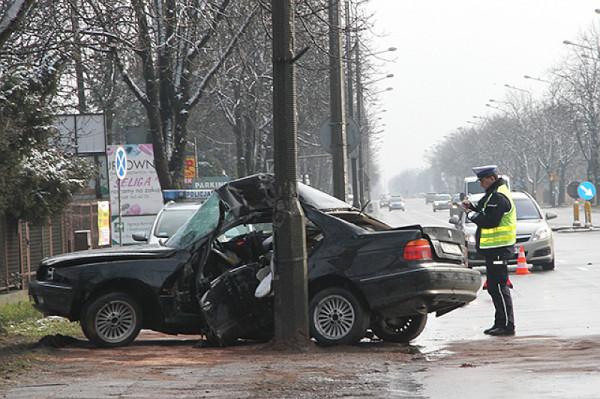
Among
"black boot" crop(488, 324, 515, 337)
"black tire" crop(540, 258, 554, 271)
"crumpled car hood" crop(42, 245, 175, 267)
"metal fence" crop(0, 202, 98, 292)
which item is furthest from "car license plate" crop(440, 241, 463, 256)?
"black tire" crop(540, 258, 554, 271)

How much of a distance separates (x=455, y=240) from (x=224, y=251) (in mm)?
2396

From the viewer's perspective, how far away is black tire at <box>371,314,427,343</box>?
13.8 m

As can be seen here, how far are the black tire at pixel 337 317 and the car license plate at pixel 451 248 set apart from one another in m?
1.03

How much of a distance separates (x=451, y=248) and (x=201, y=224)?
266cm

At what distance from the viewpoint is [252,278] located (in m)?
13.0

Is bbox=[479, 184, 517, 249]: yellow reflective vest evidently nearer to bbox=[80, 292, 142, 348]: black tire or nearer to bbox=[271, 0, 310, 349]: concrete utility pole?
bbox=[271, 0, 310, 349]: concrete utility pole

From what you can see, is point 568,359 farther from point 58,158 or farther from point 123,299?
point 58,158

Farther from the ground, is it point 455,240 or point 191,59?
point 191,59

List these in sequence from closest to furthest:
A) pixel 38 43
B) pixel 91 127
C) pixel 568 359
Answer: pixel 568 359, pixel 38 43, pixel 91 127

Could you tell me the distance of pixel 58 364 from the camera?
11.8 metres

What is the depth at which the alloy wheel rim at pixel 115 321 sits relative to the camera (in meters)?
13.6

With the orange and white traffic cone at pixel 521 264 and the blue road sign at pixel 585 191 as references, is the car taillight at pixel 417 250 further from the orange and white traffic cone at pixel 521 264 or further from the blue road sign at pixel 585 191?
the blue road sign at pixel 585 191

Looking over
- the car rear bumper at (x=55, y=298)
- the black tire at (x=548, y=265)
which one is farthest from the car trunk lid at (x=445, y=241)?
the black tire at (x=548, y=265)

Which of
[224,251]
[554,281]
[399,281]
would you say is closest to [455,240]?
[399,281]
